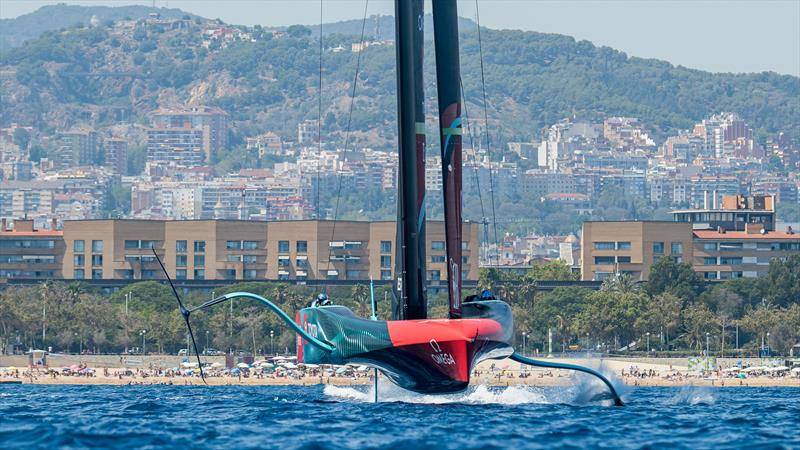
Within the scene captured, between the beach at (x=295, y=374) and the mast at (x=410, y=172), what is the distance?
5757 cm

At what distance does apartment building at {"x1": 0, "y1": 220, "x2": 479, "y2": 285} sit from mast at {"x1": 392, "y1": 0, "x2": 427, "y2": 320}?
133m

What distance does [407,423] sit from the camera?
140 ft

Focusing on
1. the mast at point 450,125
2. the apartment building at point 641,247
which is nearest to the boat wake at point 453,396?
the mast at point 450,125

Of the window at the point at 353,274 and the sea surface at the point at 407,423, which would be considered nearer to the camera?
the sea surface at the point at 407,423

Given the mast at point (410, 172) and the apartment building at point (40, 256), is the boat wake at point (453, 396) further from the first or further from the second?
the apartment building at point (40, 256)

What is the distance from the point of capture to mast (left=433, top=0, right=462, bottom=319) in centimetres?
4991

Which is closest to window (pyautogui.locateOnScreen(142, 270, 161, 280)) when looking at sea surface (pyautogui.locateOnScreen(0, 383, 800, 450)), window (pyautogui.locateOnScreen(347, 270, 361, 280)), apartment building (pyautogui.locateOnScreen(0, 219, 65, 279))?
apartment building (pyautogui.locateOnScreen(0, 219, 65, 279))

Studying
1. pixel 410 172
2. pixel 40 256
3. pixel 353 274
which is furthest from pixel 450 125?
pixel 40 256

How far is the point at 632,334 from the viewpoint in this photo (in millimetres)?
147750

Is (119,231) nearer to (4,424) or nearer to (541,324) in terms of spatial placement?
(541,324)

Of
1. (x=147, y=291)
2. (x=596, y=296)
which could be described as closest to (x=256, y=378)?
(x=596, y=296)

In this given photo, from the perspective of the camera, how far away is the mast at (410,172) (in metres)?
49.4

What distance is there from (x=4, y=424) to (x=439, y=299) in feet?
348

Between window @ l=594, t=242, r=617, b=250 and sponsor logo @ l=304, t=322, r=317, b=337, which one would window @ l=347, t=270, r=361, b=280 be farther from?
sponsor logo @ l=304, t=322, r=317, b=337
